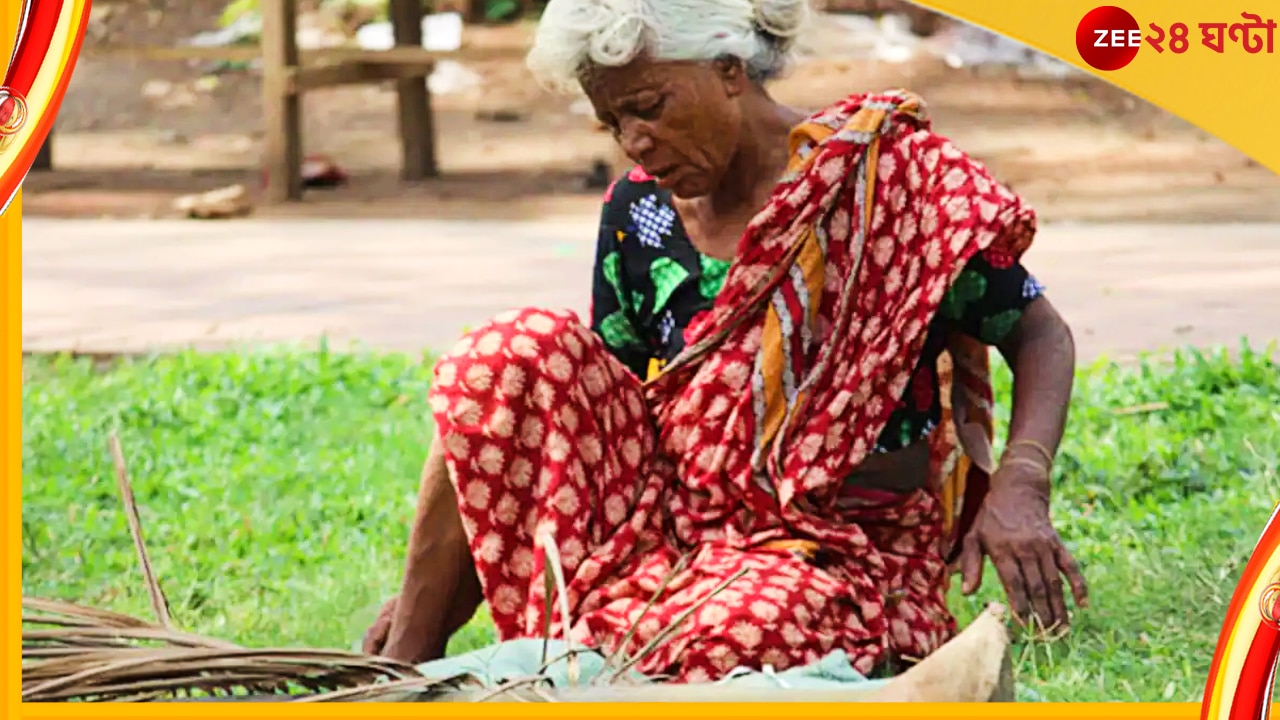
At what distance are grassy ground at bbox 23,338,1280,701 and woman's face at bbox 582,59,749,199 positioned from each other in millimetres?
948

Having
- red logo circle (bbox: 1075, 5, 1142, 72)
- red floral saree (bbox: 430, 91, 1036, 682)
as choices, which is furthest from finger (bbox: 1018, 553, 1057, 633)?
red logo circle (bbox: 1075, 5, 1142, 72)

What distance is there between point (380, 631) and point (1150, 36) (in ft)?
5.51

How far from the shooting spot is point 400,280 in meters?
7.38

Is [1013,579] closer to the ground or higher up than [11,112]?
closer to the ground

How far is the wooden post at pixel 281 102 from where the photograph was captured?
896 centimetres

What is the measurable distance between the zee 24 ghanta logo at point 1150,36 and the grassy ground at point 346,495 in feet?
3.50

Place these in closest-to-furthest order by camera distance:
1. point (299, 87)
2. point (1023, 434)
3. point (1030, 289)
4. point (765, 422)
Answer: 1. point (1023, 434)
2. point (1030, 289)
3. point (765, 422)
4. point (299, 87)

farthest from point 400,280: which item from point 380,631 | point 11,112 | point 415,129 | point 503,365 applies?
point 11,112

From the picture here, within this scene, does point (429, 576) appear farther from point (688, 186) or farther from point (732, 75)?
point (732, 75)

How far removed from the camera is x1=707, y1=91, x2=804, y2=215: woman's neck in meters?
3.43

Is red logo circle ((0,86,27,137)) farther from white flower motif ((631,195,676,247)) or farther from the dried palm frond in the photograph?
white flower motif ((631,195,676,247))

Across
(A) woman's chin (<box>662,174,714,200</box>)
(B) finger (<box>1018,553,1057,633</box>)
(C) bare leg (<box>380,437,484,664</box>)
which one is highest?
(A) woman's chin (<box>662,174,714,200</box>)

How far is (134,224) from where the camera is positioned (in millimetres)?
8664

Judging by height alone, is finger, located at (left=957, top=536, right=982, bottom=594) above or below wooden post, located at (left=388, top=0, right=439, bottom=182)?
above
